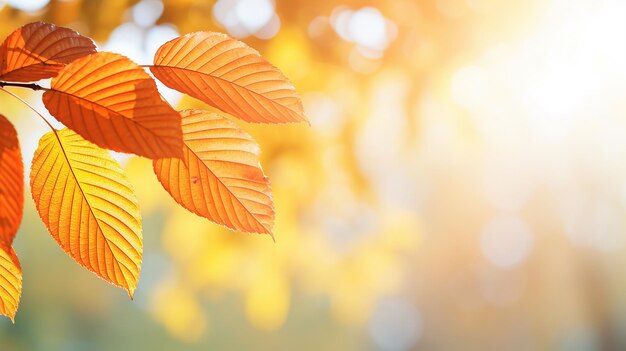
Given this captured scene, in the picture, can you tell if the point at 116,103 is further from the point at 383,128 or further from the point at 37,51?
the point at 383,128

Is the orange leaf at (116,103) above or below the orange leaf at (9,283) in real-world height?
above

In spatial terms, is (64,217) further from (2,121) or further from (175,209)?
(175,209)

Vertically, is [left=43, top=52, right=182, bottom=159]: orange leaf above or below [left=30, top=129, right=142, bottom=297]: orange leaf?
above

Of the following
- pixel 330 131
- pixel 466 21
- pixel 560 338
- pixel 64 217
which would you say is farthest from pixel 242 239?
pixel 560 338

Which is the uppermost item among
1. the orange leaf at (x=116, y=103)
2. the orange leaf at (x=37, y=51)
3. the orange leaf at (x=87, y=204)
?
the orange leaf at (x=37, y=51)

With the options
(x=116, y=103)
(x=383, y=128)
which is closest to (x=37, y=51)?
(x=116, y=103)

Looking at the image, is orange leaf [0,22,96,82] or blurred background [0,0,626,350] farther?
blurred background [0,0,626,350]

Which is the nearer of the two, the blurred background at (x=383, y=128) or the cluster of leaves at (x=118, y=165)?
the cluster of leaves at (x=118, y=165)
